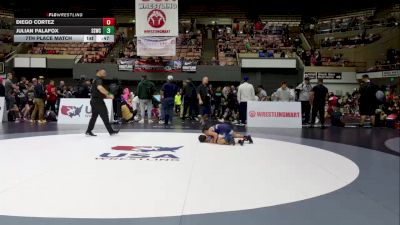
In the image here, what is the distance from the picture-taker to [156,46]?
13.8 metres

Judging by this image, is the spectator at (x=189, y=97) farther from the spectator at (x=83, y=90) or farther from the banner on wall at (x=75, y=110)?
the spectator at (x=83, y=90)

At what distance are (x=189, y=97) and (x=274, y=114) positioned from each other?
3287 mm

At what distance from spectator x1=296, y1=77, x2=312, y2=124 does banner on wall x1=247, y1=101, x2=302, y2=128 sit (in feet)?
2.29

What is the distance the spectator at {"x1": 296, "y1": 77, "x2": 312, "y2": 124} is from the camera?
12452 mm

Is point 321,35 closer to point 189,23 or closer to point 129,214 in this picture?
point 189,23

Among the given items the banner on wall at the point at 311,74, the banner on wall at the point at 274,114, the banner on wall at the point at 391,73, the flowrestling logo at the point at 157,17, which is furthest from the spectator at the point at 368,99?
the banner on wall at the point at 311,74

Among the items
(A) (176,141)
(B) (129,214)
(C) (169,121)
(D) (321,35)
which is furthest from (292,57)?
(B) (129,214)

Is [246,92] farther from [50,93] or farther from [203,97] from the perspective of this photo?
[50,93]

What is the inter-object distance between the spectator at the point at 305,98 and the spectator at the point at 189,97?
352cm

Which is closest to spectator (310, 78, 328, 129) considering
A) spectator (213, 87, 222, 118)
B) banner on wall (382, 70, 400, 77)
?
spectator (213, 87, 222, 118)

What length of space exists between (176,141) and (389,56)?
19.1 m

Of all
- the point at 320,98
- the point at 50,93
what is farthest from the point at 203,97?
the point at 50,93

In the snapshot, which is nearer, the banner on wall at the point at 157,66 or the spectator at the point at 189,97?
the spectator at the point at 189,97

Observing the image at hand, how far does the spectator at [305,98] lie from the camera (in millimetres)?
12452
